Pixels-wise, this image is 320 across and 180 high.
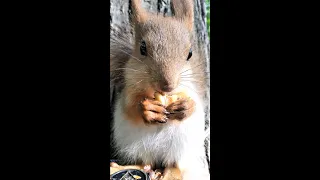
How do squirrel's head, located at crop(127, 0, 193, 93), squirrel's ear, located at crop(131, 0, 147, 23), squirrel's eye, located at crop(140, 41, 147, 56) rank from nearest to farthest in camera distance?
1. squirrel's head, located at crop(127, 0, 193, 93)
2. squirrel's eye, located at crop(140, 41, 147, 56)
3. squirrel's ear, located at crop(131, 0, 147, 23)

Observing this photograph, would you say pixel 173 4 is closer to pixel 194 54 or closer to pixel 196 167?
pixel 194 54

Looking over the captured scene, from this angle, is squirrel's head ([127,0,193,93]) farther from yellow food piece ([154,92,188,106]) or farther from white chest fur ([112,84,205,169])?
white chest fur ([112,84,205,169])

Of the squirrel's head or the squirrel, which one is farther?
the squirrel

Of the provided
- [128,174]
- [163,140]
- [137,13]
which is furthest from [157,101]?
[137,13]

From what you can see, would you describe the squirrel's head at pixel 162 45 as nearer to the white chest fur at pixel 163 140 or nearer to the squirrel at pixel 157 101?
the squirrel at pixel 157 101

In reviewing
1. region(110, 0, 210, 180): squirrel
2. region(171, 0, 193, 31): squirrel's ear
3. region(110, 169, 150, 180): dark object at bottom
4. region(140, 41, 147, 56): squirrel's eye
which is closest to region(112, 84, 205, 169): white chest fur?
region(110, 0, 210, 180): squirrel

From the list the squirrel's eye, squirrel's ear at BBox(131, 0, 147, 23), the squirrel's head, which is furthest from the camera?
squirrel's ear at BBox(131, 0, 147, 23)

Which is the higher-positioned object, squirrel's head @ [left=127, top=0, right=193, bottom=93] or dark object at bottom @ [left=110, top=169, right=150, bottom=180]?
squirrel's head @ [left=127, top=0, right=193, bottom=93]
